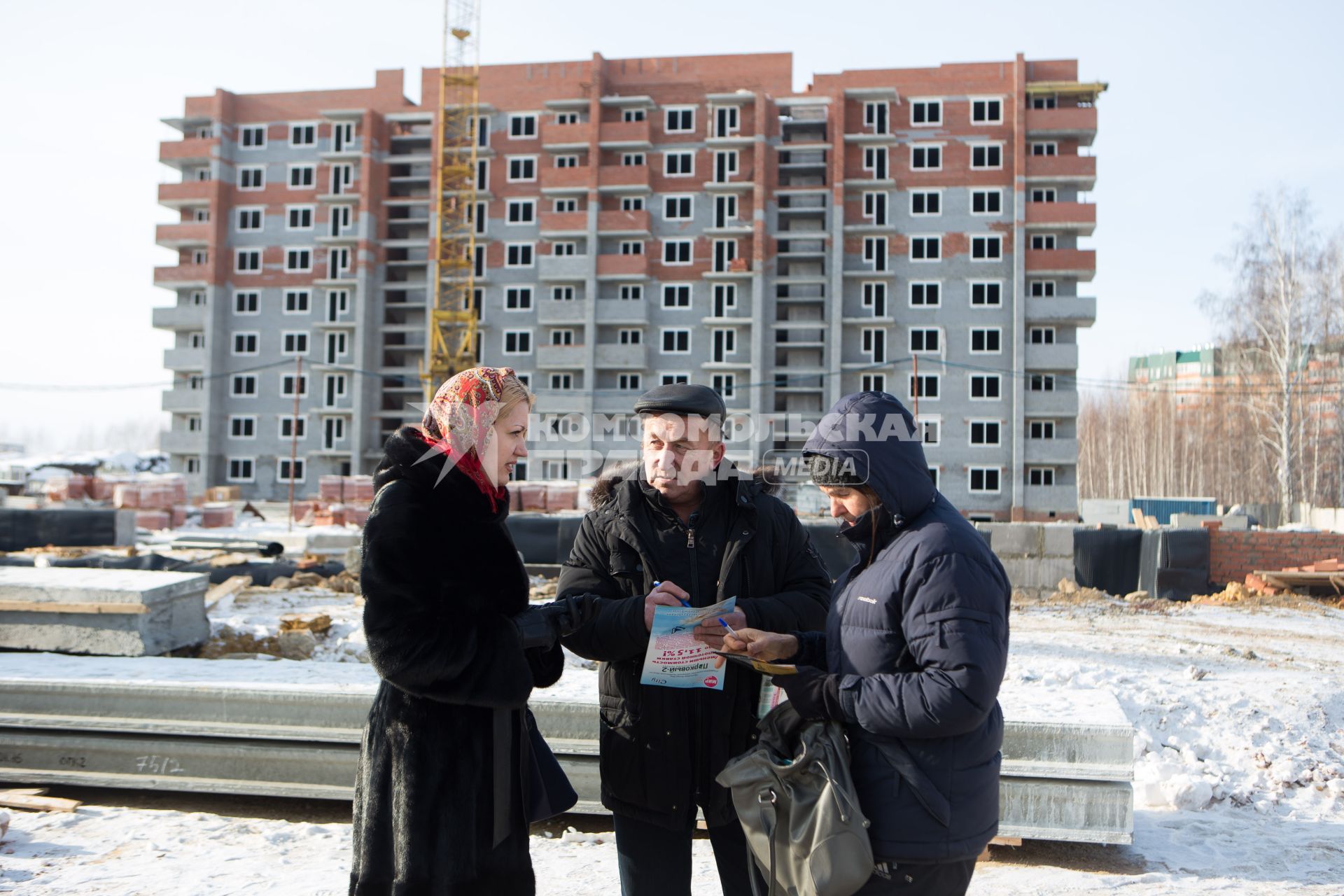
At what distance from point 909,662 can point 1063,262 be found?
4342cm

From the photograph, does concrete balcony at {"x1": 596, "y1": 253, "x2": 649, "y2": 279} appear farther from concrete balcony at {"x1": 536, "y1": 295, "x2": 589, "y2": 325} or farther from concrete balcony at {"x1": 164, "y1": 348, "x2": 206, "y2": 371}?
concrete balcony at {"x1": 164, "y1": 348, "x2": 206, "y2": 371}

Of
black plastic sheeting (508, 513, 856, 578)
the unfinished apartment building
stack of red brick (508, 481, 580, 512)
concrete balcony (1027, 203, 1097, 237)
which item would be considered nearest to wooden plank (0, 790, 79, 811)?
black plastic sheeting (508, 513, 856, 578)

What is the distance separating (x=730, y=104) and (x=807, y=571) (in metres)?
45.3

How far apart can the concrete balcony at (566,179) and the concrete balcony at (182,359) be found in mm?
20692

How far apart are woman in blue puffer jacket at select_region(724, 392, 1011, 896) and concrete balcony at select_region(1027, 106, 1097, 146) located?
4506cm

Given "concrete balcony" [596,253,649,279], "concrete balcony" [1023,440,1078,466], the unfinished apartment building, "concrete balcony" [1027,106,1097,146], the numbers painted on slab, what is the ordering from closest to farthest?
the numbers painted on slab → "concrete balcony" [1023,440,1078,466] → "concrete balcony" [1027,106,1097,146] → the unfinished apartment building → "concrete balcony" [596,253,649,279]

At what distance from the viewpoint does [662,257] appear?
44875 mm

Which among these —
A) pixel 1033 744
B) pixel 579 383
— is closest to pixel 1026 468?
pixel 579 383

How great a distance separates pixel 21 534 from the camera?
16.7m

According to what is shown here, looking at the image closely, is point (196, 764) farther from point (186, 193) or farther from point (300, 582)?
point (186, 193)

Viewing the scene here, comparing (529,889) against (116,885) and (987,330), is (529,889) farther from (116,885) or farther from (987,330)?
(987,330)

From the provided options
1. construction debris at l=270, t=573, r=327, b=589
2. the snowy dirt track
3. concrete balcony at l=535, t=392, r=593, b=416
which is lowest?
construction debris at l=270, t=573, r=327, b=589

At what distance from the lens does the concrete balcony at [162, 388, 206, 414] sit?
1860 inches

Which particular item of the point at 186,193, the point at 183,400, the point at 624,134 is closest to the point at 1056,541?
the point at 624,134
